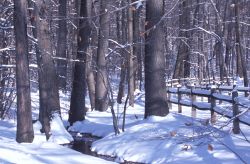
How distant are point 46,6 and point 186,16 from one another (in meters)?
19.8

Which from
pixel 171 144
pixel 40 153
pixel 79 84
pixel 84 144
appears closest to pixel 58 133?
pixel 84 144

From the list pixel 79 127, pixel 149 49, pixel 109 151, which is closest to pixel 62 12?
pixel 79 127

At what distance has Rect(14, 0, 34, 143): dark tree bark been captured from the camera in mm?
12398

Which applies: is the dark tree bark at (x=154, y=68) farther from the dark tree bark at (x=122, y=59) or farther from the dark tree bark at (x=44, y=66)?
the dark tree bark at (x=44, y=66)

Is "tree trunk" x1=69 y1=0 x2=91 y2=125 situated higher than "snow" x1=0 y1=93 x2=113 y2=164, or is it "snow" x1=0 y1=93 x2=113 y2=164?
"tree trunk" x1=69 y1=0 x2=91 y2=125

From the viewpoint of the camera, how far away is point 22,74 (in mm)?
12523

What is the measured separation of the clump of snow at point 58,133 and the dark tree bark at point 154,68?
2.54 metres

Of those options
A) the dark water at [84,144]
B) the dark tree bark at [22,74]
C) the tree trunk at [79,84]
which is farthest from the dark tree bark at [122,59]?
the dark tree bark at [22,74]

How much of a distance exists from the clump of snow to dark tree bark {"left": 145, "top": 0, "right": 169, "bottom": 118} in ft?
8.32

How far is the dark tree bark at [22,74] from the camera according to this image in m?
12.4

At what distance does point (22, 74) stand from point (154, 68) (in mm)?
3803

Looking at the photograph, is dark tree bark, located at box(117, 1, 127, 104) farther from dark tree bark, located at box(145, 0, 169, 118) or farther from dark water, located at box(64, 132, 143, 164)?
dark water, located at box(64, 132, 143, 164)

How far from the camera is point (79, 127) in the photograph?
58.5 ft

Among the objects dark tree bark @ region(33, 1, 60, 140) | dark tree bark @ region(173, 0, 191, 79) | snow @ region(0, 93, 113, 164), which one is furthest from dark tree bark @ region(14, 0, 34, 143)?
dark tree bark @ region(173, 0, 191, 79)
